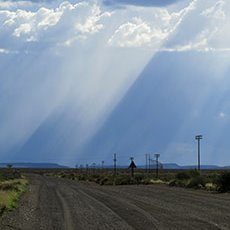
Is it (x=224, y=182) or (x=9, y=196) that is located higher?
(x=224, y=182)

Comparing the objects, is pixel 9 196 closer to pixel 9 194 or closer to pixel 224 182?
pixel 9 194

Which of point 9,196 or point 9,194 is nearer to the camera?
point 9,196

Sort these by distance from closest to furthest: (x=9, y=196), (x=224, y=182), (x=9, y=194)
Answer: (x=9, y=196), (x=9, y=194), (x=224, y=182)

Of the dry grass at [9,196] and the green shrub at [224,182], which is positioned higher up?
the green shrub at [224,182]

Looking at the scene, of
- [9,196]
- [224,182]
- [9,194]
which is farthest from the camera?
[224,182]

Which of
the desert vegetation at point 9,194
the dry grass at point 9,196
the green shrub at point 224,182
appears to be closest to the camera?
the desert vegetation at point 9,194

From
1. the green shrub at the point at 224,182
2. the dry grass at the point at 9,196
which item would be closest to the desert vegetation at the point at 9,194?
the dry grass at the point at 9,196

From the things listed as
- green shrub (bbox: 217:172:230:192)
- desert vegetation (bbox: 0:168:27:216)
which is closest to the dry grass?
desert vegetation (bbox: 0:168:27:216)

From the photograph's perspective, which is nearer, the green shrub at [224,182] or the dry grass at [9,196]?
the dry grass at [9,196]

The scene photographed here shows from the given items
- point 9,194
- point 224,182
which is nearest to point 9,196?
point 9,194

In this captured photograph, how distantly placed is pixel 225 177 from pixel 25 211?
27.9 meters

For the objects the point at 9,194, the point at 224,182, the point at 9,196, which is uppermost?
the point at 224,182

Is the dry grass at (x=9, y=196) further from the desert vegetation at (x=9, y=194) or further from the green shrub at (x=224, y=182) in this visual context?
the green shrub at (x=224, y=182)

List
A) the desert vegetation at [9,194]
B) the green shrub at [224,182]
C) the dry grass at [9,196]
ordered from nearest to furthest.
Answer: the desert vegetation at [9,194] < the dry grass at [9,196] < the green shrub at [224,182]
